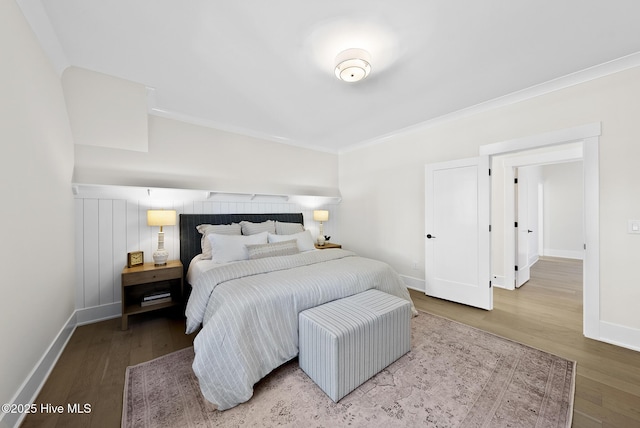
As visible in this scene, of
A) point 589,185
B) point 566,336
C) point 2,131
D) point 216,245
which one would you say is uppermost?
point 2,131

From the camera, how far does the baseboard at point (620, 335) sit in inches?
84.1

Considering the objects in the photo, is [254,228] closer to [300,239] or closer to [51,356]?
[300,239]

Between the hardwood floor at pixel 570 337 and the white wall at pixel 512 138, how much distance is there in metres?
0.42

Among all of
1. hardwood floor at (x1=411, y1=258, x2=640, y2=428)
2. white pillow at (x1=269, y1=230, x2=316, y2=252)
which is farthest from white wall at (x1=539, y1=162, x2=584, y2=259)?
white pillow at (x1=269, y1=230, x2=316, y2=252)

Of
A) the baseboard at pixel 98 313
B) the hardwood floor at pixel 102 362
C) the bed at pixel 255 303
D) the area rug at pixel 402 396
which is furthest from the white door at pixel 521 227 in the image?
the baseboard at pixel 98 313

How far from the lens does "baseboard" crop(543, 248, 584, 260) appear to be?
6266mm

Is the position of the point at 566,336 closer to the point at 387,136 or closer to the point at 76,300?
the point at 387,136

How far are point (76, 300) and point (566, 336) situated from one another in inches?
203

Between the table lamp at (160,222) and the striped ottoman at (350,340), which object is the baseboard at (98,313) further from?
the striped ottoman at (350,340)

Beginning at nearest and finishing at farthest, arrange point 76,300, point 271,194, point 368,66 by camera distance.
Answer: point 368,66
point 76,300
point 271,194

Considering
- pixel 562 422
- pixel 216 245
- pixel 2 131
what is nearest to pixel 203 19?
pixel 2 131

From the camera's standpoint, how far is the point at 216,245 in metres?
2.84

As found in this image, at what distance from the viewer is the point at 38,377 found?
65.6 inches

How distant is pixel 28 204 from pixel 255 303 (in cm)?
167
